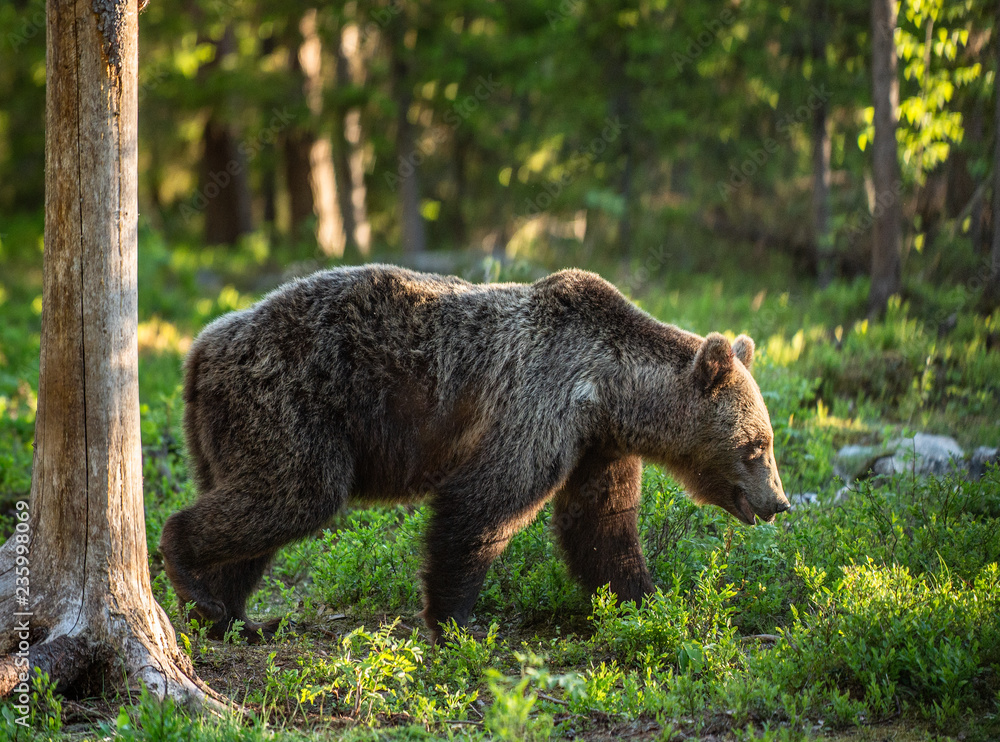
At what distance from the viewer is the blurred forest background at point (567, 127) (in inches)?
512

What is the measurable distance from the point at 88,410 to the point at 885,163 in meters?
9.30

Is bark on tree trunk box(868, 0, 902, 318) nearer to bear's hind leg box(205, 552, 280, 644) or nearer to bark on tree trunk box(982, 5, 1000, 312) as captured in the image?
bark on tree trunk box(982, 5, 1000, 312)

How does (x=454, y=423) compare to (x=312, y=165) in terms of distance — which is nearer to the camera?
(x=454, y=423)

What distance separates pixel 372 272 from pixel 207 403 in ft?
3.88

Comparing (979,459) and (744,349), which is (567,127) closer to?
(979,459)

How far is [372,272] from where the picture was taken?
5211 millimetres

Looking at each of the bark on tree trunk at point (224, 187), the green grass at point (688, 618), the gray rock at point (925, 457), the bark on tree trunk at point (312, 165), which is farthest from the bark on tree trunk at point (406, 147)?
the gray rock at point (925, 457)

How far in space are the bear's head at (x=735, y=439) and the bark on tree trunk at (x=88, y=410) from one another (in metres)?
2.95

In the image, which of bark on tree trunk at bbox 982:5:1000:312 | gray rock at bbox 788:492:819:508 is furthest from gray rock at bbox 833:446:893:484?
bark on tree trunk at bbox 982:5:1000:312

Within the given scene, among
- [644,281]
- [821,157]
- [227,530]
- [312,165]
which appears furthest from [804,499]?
[312,165]

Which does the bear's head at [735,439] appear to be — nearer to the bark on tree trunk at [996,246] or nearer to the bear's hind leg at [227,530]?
the bear's hind leg at [227,530]

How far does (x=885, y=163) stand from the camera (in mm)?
10281

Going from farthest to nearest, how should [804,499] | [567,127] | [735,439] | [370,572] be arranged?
1. [567,127]
2. [804,499]
3. [370,572]
4. [735,439]

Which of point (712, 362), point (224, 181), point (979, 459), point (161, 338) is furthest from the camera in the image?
point (224, 181)
